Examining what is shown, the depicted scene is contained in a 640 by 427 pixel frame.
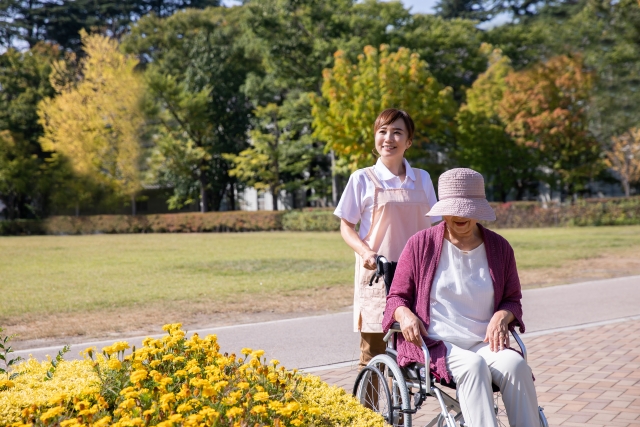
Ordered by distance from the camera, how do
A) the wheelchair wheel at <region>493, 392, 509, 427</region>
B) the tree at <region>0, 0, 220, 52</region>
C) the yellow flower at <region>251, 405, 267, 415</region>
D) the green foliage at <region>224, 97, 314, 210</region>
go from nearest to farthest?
the yellow flower at <region>251, 405, 267, 415</region>
the wheelchair wheel at <region>493, 392, 509, 427</region>
the green foliage at <region>224, 97, 314, 210</region>
the tree at <region>0, 0, 220, 52</region>

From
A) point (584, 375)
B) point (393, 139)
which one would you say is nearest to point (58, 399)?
point (393, 139)

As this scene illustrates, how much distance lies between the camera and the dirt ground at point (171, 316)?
8921 millimetres

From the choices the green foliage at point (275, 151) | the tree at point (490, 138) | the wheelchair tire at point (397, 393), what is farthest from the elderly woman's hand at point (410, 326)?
the green foliage at point (275, 151)

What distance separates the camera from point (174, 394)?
3170 millimetres

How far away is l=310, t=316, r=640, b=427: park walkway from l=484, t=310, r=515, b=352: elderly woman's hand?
160cm

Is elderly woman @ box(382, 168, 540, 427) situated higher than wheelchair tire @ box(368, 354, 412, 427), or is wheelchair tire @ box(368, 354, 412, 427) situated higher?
elderly woman @ box(382, 168, 540, 427)

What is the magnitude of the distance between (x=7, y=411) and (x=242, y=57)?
46908mm

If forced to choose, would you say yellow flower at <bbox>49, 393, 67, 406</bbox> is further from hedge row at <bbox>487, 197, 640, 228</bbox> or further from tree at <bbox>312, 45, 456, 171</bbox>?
tree at <bbox>312, 45, 456, 171</bbox>

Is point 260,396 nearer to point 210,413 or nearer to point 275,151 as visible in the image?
point 210,413

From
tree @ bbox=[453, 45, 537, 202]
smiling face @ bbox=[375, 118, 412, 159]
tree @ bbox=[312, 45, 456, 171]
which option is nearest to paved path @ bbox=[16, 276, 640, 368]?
smiling face @ bbox=[375, 118, 412, 159]

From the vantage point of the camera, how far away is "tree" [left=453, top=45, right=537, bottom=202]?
39.0 m

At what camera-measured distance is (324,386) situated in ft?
11.7

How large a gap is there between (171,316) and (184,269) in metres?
7.29

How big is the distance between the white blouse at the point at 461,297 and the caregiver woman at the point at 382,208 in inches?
30.8
